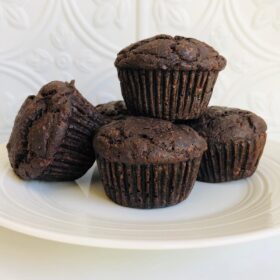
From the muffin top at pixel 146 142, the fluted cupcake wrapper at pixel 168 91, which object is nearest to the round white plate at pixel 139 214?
the muffin top at pixel 146 142

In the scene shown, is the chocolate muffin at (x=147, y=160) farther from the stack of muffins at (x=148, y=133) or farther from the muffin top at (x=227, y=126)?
the muffin top at (x=227, y=126)

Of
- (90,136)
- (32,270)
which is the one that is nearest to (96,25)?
(90,136)

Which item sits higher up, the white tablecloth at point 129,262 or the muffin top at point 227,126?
the muffin top at point 227,126

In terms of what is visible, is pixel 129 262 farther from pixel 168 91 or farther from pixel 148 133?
pixel 168 91

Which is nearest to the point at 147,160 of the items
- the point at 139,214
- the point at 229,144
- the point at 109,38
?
the point at 139,214

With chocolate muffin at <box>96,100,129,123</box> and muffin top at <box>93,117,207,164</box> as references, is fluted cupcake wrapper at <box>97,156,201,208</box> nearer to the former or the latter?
muffin top at <box>93,117,207,164</box>

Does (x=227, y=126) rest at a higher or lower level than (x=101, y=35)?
lower

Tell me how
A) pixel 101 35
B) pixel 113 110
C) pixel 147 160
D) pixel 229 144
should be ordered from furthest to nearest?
pixel 101 35
pixel 113 110
pixel 229 144
pixel 147 160
